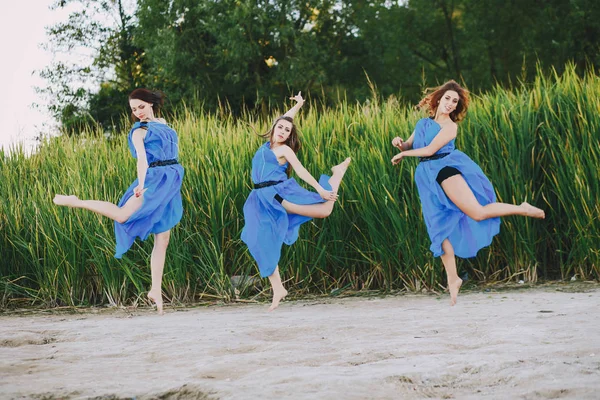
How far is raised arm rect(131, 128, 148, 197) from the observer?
576 cm

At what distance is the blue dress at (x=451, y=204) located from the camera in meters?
5.77

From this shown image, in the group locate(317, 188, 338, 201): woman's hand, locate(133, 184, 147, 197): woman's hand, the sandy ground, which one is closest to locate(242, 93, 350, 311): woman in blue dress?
locate(317, 188, 338, 201): woman's hand

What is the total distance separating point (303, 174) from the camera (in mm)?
5727

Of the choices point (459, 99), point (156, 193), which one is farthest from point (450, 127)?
point (156, 193)

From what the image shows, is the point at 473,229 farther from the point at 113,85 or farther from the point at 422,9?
the point at 113,85

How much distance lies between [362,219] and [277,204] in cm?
159

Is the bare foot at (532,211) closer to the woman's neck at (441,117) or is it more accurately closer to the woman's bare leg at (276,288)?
the woman's neck at (441,117)

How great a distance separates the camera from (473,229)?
5.86 meters

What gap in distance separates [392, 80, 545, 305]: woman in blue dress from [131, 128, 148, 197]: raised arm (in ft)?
5.98

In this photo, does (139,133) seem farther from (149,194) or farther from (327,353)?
(327,353)

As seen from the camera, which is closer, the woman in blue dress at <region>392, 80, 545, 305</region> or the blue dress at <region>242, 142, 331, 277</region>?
the woman in blue dress at <region>392, 80, 545, 305</region>

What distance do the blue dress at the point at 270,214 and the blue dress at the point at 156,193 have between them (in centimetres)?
60

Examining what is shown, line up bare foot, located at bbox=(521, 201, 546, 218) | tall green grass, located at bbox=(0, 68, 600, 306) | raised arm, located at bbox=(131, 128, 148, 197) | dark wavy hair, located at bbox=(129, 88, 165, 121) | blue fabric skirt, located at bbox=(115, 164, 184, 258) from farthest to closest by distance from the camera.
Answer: tall green grass, located at bbox=(0, 68, 600, 306), dark wavy hair, located at bbox=(129, 88, 165, 121), blue fabric skirt, located at bbox=(115, 164, 184, 258), raised arm, located at bbox=(131, 128, 148, 197), bare foot, located at bbox=(521, 201, 546, 218)

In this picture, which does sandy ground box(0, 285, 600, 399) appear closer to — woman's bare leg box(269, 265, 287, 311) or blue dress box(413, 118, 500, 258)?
woman's bare leg box(269, 265, 287, 311)
